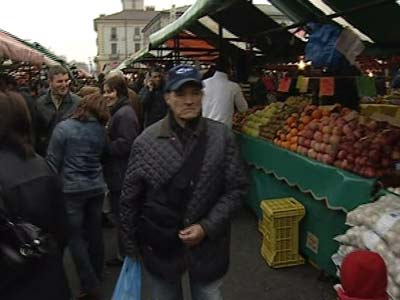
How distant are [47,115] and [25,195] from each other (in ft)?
8.87

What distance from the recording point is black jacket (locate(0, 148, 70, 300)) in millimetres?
1917

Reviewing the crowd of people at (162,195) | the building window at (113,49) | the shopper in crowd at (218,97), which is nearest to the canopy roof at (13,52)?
the shopper in crowd at (218,97)

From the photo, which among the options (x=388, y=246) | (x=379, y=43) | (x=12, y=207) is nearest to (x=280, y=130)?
(x=379, y=43)

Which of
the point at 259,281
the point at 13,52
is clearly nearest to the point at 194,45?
the point at 13,52

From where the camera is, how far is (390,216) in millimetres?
3059

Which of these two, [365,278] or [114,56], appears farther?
[114,56]

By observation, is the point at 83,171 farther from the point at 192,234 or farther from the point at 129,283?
the point at 192,234

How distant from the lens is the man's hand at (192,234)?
2.38 metres

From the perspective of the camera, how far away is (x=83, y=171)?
12.0ft

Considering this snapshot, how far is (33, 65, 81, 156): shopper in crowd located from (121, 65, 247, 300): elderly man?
82.1 inches

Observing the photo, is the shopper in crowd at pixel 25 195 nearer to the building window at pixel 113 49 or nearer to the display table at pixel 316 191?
the display table at pixel 316 191

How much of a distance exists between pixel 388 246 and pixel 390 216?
201 millimetres

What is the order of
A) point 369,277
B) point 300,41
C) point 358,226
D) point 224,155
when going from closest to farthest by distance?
1. point 369,277
2. point 224,155
3. point 358,226
4. point 300,41

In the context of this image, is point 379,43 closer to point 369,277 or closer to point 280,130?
point 280,130
